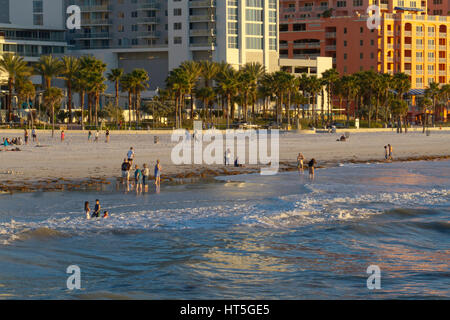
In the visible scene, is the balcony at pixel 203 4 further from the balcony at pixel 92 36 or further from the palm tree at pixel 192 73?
the balcony at pixel 92 36

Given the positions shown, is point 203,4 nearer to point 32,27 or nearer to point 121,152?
point 32,27

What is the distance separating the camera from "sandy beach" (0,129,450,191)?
143ft

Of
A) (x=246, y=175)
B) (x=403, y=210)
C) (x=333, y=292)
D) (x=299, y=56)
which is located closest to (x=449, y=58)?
(x=299, y=56)

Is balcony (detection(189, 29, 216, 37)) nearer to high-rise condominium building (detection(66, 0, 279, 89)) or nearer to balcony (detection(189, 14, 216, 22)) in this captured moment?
high-rise condominium building (detection(66, 0, 279, 89))

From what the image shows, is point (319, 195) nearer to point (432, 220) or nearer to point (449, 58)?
point (432, 220)

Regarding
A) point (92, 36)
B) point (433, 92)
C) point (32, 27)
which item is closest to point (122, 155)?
point (32, 27)

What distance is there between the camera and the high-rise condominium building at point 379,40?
139 metres

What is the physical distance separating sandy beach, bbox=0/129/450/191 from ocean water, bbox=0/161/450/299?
7.36m

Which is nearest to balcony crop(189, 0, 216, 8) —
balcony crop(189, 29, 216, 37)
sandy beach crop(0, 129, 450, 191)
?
balcony crop(189, 29, 216, 37)

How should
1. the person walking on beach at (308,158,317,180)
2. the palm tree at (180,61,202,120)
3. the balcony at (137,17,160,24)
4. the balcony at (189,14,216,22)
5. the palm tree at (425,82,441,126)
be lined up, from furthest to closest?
the balcony at (137,17,160,24) → the palm tree at (425,82,441,126) → the balcony at (189,14,216,22) → the palm tree at (180,61,202,120) → the person walking on beach at (308,158,317,180)

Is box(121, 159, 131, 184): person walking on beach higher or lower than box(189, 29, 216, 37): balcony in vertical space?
lower

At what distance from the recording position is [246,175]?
1837 inches

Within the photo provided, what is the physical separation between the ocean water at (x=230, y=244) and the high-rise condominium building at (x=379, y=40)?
10377 cm

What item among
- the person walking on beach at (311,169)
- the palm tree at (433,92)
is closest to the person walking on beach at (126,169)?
the person walking on beach at (311,169)
